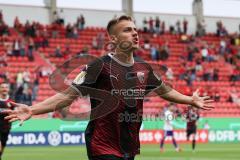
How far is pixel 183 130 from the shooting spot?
1388 inches

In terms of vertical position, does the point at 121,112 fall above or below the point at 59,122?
above

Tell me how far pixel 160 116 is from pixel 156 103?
4404 millimetres

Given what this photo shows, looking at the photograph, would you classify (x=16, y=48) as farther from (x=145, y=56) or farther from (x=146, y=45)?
(x=146, y=45)

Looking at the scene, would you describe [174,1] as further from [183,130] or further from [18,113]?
[18,113]

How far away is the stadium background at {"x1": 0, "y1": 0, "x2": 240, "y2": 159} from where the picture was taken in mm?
32062

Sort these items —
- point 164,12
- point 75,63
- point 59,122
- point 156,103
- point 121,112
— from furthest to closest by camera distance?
point 164,12 → point 156,103 → point 59,122 → point 75,63 → point 121,112

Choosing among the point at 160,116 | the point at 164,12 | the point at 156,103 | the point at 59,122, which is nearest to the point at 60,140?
the point at 59,122

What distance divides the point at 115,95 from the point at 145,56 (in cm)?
3689

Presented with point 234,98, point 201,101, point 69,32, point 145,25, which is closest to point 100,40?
point 69,32

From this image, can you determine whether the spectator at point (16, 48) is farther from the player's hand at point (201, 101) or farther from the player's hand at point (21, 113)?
the player's hand at point (21, 113)

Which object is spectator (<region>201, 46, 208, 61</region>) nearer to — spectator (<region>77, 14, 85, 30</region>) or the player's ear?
spectator (<region>77, 14, 85, 30</region>)

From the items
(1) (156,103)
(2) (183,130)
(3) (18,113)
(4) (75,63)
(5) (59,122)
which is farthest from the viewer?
(1) (156,103)

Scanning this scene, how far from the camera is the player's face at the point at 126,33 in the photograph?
7.04 metres

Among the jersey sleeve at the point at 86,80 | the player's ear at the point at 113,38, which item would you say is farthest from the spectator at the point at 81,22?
the jersey sleeve at the point at 86,80
